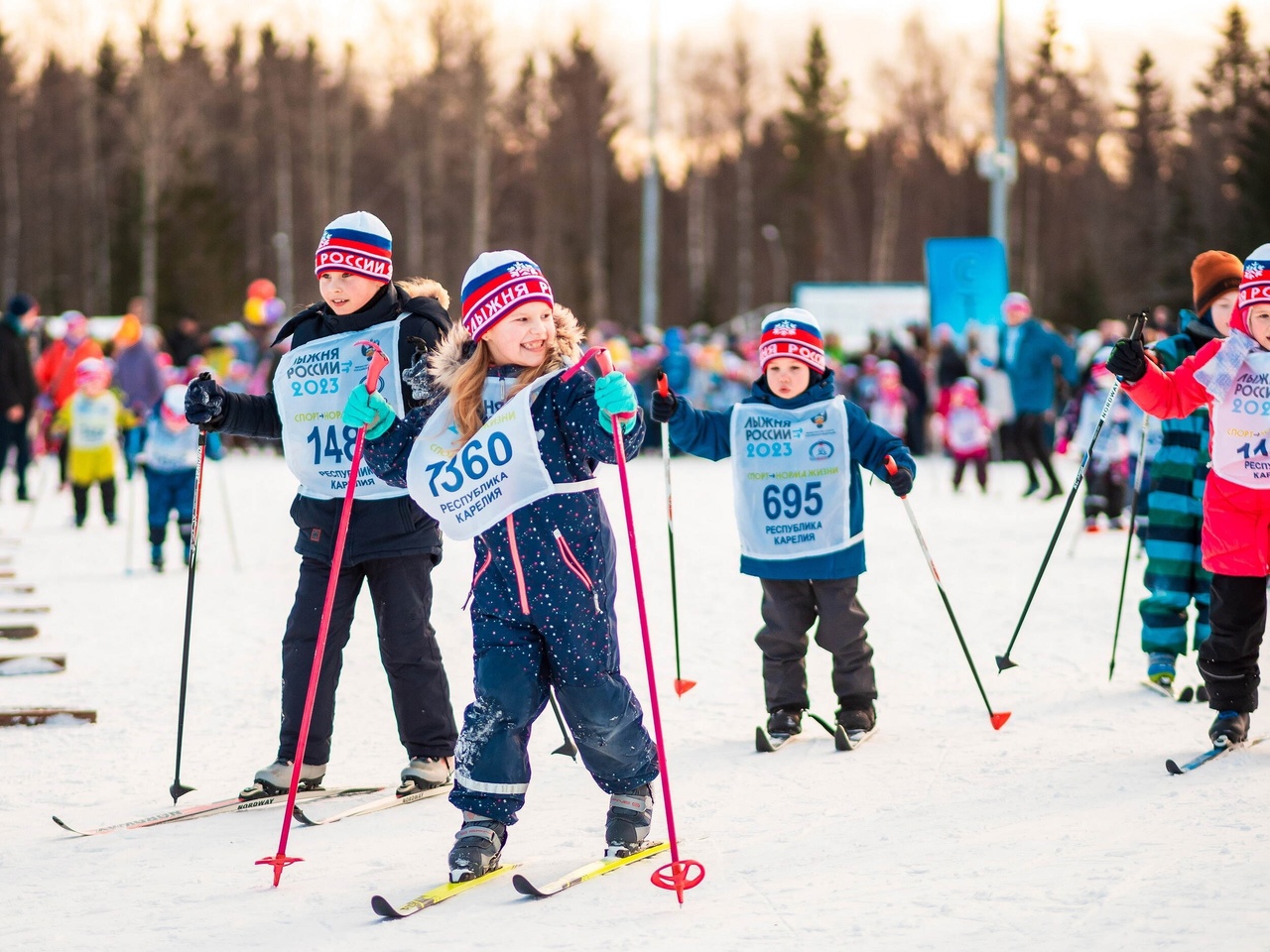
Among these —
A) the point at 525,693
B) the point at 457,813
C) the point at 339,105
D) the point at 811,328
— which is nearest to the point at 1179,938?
the point at 525,693

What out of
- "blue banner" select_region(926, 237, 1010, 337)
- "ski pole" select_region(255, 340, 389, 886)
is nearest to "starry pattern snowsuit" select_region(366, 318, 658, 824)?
"ski pole" select_region(255, 340, 389, 886)

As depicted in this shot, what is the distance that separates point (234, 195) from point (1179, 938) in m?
48.5

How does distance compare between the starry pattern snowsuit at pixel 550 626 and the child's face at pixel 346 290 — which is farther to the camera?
the child's face at pixel 346 290

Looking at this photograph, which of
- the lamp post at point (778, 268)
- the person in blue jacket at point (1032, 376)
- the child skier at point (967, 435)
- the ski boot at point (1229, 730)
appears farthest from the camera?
the lamp post at point (778, 268)

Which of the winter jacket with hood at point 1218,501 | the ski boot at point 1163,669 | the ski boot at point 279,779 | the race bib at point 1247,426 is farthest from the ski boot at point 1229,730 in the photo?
the ski boot at point 279,779

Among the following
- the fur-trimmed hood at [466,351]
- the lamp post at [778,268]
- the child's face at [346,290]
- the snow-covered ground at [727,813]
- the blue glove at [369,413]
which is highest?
the lamp post at [778,268]

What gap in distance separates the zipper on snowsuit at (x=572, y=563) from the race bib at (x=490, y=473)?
0.11m

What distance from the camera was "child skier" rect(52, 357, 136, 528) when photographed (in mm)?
11977

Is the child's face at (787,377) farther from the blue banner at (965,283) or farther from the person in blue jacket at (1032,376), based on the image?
the blue banner at (965,283)

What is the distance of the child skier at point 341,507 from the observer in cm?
448

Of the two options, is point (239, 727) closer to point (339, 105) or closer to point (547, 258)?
point (339, 105)

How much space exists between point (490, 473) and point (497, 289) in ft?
1.46

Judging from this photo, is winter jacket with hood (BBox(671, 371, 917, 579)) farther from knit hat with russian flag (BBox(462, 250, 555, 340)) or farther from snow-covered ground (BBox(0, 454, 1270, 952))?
knit hat with russian flag (BBox(462, 250, 555, 340))

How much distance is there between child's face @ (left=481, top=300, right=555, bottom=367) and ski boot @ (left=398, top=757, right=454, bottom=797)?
136 centimetres
